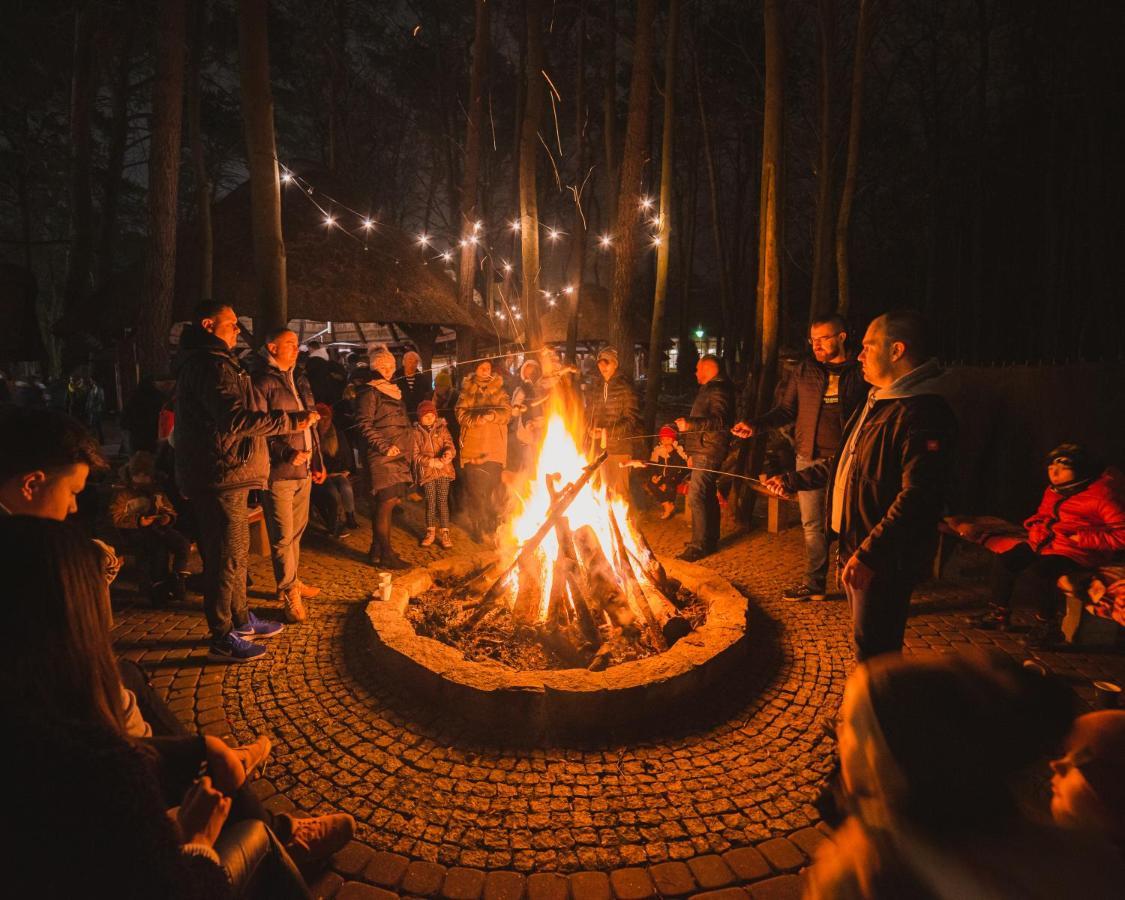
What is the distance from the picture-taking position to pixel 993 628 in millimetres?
5465

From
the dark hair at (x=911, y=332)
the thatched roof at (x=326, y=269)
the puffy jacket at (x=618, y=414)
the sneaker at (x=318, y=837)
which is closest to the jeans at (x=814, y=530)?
the dark hair at (x=911, y=332)

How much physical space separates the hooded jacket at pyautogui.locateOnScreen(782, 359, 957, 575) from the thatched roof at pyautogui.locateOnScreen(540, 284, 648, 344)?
2223cm

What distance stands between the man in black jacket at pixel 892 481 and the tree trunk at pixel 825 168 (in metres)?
8.76

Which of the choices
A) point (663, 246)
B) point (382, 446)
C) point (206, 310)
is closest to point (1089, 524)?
point (382, 446)

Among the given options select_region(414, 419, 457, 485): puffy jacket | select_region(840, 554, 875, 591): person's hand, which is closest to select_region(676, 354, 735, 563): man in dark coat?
select_region(414, 419, 457, 485): puffy jacket

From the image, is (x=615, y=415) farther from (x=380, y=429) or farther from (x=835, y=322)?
(x=835, y=322)

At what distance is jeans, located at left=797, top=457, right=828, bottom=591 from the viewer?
6008 mm

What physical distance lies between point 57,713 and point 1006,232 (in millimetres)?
19797

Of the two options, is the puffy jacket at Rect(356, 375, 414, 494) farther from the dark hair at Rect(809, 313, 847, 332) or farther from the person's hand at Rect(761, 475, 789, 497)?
the dark hair at Rect(809, 313, 847, 332)

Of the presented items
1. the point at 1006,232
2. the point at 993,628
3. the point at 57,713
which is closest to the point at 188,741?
the point at 57,713

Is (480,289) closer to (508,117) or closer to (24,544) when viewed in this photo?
(508,117)

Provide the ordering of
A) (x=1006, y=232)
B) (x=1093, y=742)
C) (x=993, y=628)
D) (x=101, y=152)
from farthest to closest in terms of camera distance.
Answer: (x=101, y=152), (x=1006, y=232), (x=993, y=628), (x=1093, y=742)

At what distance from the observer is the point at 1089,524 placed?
16.4 feet

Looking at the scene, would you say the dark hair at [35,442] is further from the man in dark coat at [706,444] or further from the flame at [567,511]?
the man in dark coat at [706,444]
